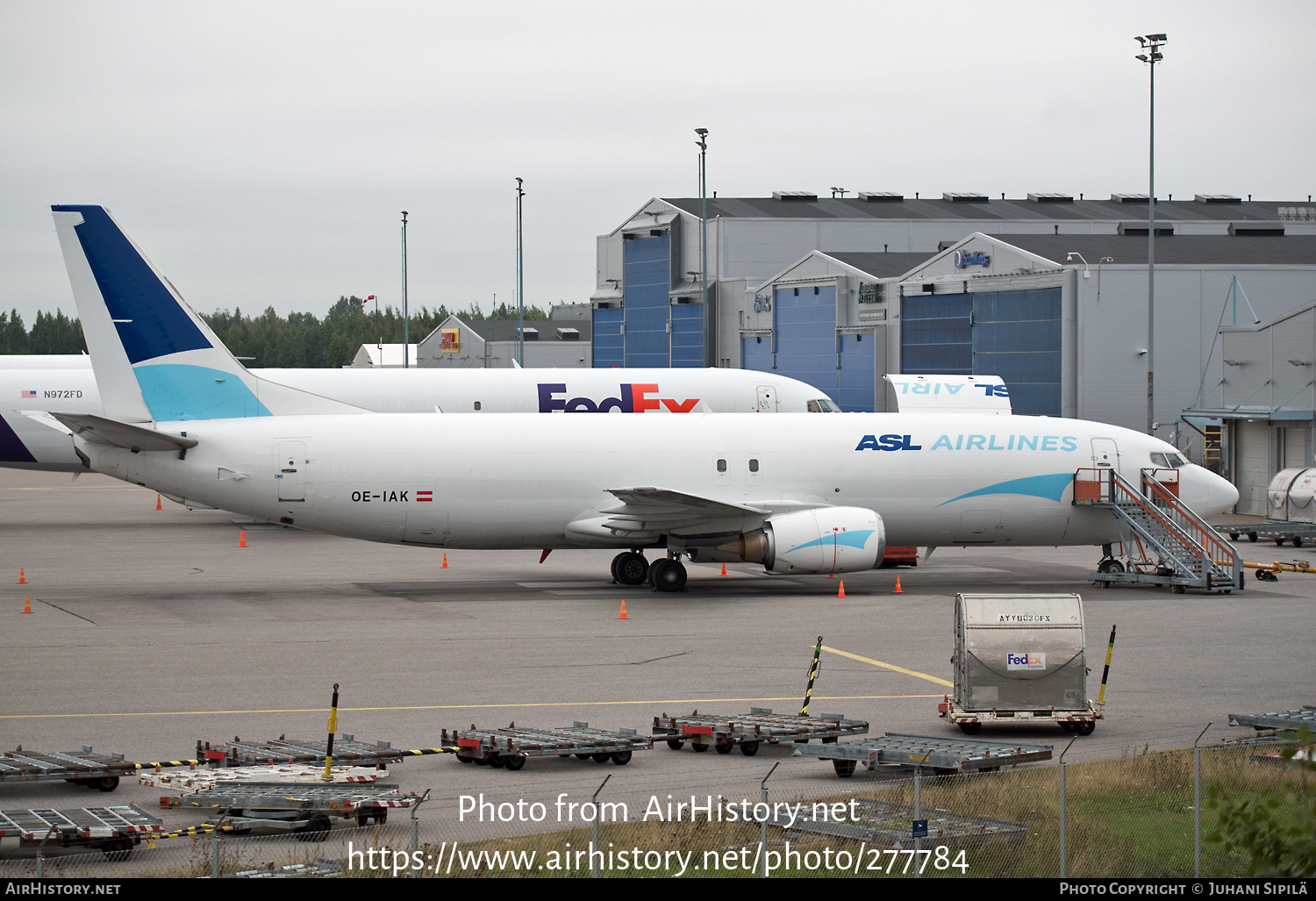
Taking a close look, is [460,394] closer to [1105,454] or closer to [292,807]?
[1105,454]

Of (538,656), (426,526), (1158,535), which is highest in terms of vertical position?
(426,526)

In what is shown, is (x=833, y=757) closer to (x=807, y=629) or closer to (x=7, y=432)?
(x=807, y=629)

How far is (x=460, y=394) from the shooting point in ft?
162

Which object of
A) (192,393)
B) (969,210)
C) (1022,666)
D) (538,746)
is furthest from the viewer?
(969,210)

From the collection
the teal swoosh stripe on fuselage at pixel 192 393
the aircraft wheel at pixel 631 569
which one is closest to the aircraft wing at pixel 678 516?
the aircraft wheel at pixel 631 569

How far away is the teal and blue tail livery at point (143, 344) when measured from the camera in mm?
31719

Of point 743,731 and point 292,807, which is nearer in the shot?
point 292,807

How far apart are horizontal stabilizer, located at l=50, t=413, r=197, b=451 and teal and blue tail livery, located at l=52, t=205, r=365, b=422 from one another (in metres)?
0.94

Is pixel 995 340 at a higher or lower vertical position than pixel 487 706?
higher

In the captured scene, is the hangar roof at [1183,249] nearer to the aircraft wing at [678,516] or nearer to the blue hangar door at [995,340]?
the blue hangar door at [995,340]

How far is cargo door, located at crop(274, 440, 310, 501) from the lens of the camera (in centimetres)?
3219

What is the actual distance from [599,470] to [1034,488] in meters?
10.8

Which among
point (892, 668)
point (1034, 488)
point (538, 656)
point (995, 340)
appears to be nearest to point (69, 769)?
point (538, 656)

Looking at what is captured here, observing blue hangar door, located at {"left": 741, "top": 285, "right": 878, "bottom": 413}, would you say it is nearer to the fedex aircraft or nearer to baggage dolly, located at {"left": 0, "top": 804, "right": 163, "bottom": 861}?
the fedex aircraft
